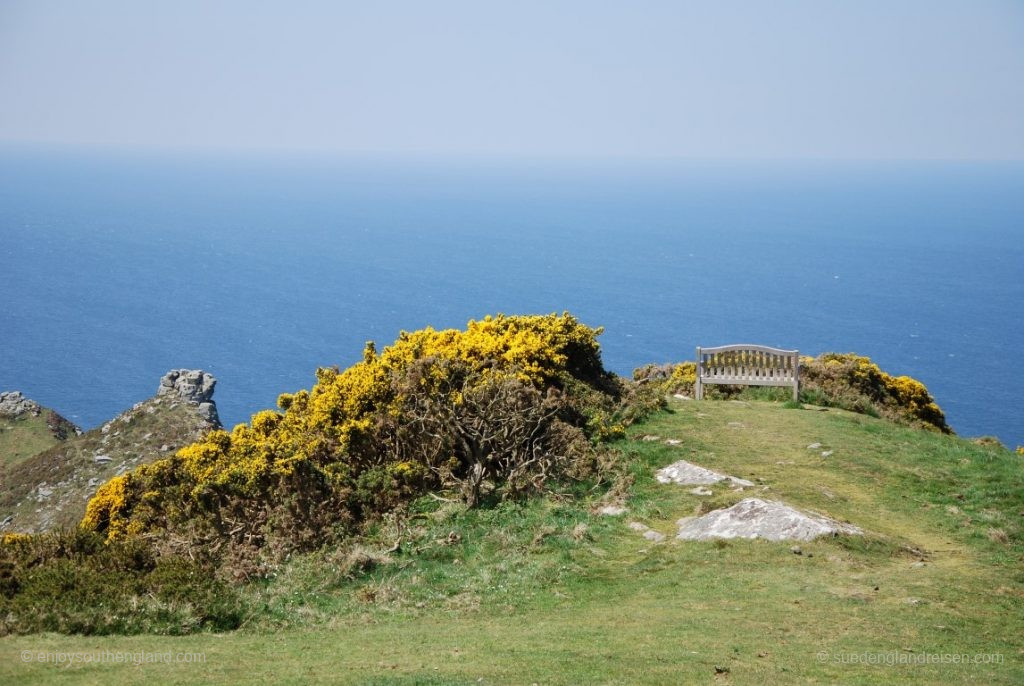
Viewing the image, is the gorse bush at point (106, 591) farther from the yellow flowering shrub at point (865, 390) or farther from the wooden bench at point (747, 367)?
the yellow flowering shrub at point (865, 390)

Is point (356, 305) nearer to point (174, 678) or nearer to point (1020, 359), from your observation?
point (1020, 359)

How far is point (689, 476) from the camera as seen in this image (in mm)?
16719

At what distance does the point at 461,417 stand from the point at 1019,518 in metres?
9.42

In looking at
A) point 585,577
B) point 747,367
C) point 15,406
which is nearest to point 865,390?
point 747,367

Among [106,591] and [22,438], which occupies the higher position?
[106,591]

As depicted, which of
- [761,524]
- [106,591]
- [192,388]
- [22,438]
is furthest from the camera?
[22,438]

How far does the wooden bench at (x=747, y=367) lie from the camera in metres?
23.0

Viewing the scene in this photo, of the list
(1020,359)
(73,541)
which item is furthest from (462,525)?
(1020,359)

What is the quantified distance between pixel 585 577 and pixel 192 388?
111 feet

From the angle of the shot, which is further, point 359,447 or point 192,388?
point 192,388

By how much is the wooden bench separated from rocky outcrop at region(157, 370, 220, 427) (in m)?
23.9

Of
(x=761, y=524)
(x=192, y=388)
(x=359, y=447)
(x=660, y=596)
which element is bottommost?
(x=192, y=388)

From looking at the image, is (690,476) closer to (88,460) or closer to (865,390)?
(865,390)

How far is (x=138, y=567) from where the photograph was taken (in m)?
14.2
